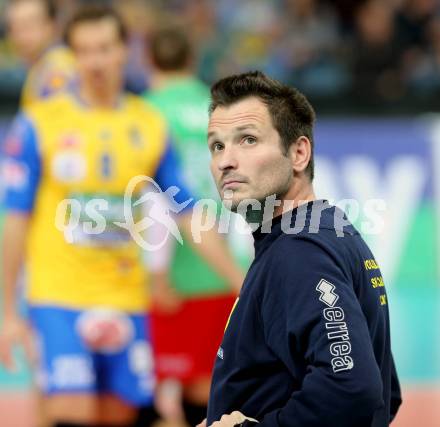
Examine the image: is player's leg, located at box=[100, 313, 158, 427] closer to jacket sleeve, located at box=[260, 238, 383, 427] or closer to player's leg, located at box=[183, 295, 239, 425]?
player's leg, located at box=[183, 295, 239, 425]

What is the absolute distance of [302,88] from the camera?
11797mm

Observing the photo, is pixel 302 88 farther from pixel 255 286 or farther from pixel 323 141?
pixel 255 286

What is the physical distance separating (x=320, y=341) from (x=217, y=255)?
3216 millimetres

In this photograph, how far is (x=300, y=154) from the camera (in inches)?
121

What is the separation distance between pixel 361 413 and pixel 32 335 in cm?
386

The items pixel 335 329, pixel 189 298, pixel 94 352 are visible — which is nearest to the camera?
pixel 335 329

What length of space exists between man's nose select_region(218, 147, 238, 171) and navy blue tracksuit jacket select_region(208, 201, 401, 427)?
198mm

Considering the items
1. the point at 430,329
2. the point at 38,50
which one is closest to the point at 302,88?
the point at 430,329

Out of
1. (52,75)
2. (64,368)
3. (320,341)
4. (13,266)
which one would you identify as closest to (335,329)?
(320,341)

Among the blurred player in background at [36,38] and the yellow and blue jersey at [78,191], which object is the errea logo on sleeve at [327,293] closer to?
the yellow and blue jersey at [78,191]

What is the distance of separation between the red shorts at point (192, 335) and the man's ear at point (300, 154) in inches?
134

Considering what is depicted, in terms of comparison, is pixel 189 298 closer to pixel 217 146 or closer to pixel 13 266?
pixel 13 266

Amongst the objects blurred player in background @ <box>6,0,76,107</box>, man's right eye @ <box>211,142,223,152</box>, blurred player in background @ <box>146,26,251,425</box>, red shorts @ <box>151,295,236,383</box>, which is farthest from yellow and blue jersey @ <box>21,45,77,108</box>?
man's right eye @ <box>211,142,223,152</box>

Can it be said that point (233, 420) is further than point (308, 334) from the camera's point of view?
Yes
